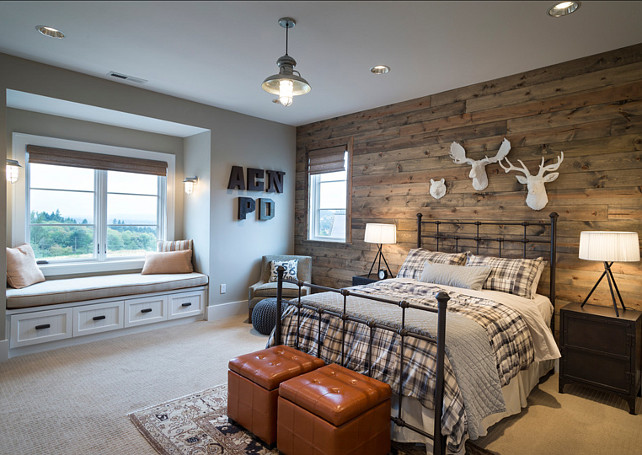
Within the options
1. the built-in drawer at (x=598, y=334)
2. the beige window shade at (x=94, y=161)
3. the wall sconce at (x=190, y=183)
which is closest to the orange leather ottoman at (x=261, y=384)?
the built-in drawer at (x=598, y=334)

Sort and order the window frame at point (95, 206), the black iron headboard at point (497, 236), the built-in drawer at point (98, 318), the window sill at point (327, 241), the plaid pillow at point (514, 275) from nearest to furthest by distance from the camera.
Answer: the plaid pillow at point (514, 275) → the black iron headboard at point (497, 236) → the built-in drawer at point (98, 318) → the window frame at point (95, 206) → the window sill at point (327, 241)

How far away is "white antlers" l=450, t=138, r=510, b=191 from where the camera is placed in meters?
3.62

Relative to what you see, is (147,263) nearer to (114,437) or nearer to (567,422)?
(114,437)

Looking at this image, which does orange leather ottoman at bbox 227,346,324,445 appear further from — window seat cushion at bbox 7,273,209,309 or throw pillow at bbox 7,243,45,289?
throw pillow at bbox 7,243,45,289

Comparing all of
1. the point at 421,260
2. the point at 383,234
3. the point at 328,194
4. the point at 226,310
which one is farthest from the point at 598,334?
the point at 226,310

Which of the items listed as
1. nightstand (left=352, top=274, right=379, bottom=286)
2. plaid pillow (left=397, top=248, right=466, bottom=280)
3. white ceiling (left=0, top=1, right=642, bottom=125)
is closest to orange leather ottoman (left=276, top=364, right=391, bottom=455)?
plaid pillow (left=397, top=248, right=466, bottom=280)

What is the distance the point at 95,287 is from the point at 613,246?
464 centimetres

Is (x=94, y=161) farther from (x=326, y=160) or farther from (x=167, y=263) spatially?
(x=326, y=160)

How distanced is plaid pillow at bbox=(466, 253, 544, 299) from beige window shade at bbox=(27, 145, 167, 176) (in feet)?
14.1

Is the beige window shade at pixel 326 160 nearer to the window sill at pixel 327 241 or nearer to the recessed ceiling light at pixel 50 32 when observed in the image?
the window sill at pixel 327 241

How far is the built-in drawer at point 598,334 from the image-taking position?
2.67 m

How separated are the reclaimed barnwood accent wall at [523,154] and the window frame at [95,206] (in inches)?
98.1

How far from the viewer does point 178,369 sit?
10.8 feet

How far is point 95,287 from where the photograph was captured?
391 cm
